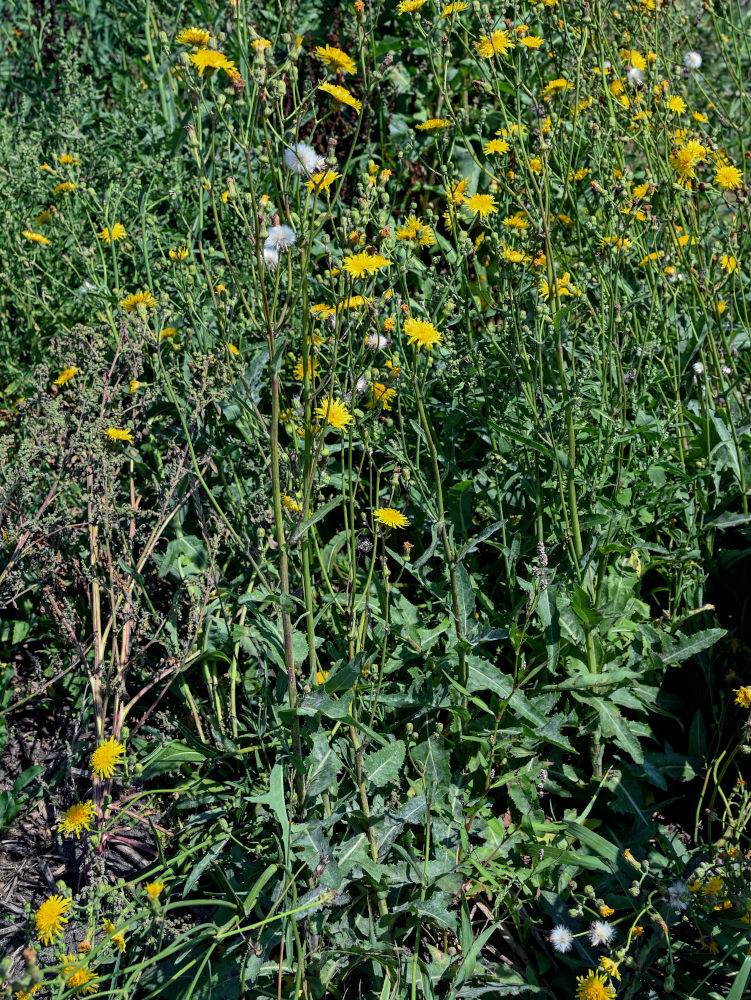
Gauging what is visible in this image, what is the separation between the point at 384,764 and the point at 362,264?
1.07 meters

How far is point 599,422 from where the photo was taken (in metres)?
2.42

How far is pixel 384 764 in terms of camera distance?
1.99m

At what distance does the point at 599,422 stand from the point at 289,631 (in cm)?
118

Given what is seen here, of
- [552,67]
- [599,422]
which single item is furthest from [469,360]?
[552,67]

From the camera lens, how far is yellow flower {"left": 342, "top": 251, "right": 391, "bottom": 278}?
1.63 meters

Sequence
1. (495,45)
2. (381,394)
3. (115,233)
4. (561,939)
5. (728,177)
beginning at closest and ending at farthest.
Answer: (561,939), (381,394), (495,45), (728,177), (115,233)

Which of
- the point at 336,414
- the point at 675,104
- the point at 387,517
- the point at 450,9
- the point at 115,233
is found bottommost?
the point at 387,517

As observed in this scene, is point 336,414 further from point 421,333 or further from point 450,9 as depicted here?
point 450,9

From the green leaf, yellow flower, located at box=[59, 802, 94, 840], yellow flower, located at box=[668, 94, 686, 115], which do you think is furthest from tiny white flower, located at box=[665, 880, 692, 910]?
yellow flower, located at box=[668, 94, 686, 115]

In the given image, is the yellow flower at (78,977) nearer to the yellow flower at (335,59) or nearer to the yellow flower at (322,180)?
the yellow flower at (322,180)

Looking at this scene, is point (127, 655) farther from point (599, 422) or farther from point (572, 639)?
point (599, 422)

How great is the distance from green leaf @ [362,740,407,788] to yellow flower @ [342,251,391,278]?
102 cm

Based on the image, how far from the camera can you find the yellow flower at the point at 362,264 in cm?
163

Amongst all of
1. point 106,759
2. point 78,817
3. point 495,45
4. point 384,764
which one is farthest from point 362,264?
point 78,817
